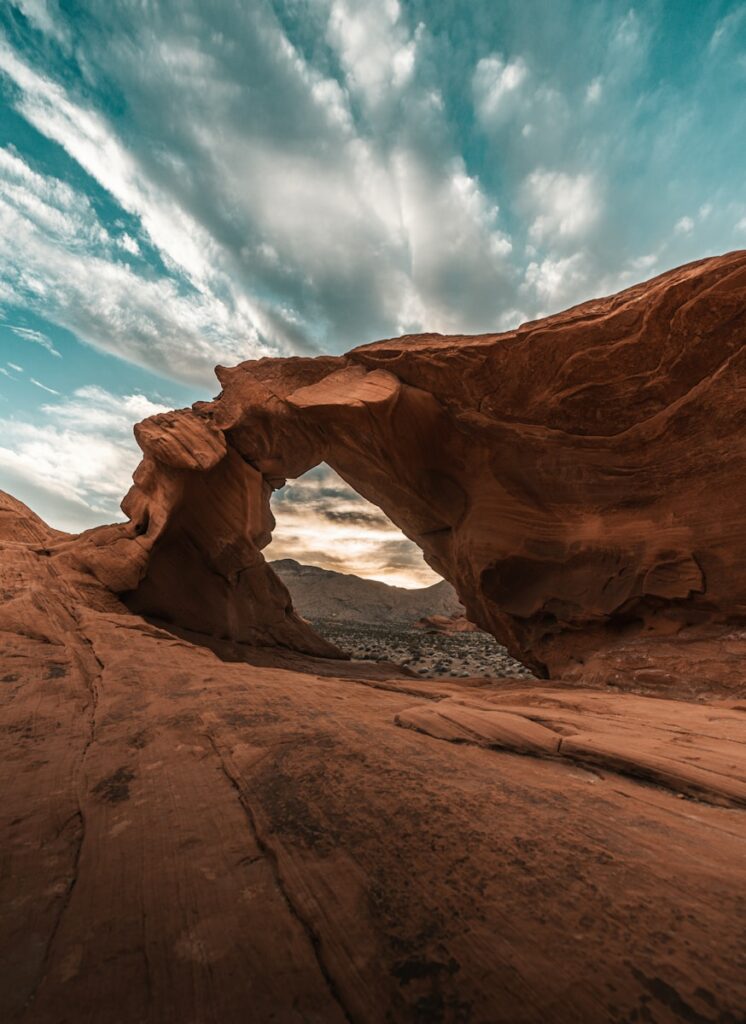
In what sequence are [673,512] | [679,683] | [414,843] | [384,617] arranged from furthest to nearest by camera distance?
[384,617], [673,512], [679,683], [414,843]

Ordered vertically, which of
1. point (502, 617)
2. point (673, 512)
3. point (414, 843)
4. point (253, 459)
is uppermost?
point (253, 459)

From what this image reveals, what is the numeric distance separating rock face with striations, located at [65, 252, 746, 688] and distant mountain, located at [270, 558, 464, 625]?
183ft

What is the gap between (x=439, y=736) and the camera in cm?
420

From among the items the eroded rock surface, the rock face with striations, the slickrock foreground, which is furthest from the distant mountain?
the eroded rock surface

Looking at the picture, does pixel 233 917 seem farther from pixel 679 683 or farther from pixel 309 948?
pixel 679 683

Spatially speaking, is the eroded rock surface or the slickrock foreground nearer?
the eroded rock surface

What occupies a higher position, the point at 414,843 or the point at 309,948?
the point at 414,843

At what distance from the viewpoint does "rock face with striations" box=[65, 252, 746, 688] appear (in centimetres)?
749

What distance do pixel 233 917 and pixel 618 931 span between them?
5.27ft

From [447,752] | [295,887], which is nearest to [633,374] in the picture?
[447,752]

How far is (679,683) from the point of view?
24.3 feet

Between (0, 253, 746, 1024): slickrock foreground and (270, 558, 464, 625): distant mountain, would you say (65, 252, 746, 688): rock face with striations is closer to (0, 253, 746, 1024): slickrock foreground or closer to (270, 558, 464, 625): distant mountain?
(0, 253, 746, 1024): slickrock foreground

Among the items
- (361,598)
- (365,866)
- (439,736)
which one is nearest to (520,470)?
(439,736)

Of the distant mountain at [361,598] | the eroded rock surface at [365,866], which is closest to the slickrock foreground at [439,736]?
the eroded rock surface at [365,866]
